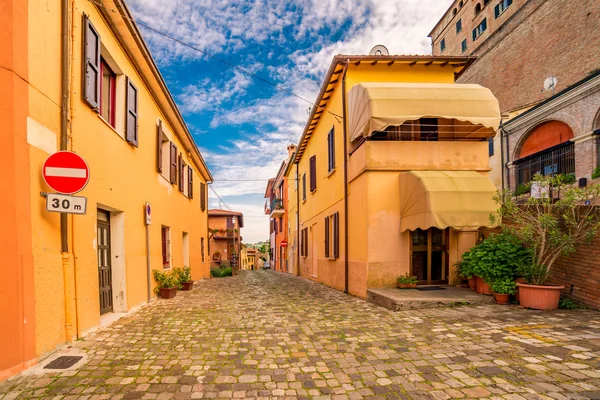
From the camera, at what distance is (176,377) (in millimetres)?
3648

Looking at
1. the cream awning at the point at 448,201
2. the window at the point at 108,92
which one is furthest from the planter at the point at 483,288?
the window at the point at 108,92

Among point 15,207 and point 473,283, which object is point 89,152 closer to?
point 15,207

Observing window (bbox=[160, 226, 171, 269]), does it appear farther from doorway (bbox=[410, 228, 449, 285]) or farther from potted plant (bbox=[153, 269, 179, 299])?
doorway (bbox=[410, 228, 449, 285])

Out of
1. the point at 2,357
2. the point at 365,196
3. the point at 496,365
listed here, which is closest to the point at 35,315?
the point at 2,357

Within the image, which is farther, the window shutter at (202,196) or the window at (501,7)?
the window at (501,7)

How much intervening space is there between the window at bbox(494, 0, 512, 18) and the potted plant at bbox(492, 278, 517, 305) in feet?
100

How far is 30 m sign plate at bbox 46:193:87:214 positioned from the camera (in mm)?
4055

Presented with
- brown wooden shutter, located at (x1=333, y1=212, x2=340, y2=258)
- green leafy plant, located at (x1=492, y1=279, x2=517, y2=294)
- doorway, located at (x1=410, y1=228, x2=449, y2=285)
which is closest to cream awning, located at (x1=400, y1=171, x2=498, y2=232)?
doorway, located at (x1=410, y1=228, x2=449, y2=285)

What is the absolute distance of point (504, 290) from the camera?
22.2ft

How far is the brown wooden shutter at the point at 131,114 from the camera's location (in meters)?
7.25

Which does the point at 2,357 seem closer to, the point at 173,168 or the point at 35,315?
the point at 35,315

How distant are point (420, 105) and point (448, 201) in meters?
2.39

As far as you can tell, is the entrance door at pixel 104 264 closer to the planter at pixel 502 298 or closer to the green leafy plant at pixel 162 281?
the green leafy plant at pixel 162 281

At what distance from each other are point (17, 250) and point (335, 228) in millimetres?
8552
